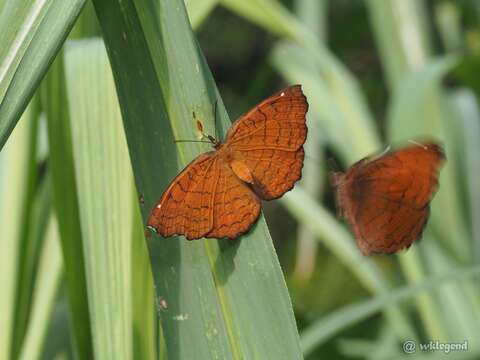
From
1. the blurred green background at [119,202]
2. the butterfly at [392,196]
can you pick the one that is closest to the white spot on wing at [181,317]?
the blurred green background at [119,202]

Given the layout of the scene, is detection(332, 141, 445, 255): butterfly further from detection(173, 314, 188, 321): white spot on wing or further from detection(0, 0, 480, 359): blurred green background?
detection(173, 314, 188, 321): white spot on wing

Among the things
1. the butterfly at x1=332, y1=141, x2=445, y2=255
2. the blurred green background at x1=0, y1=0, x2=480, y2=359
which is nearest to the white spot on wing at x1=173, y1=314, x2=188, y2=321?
the blurred green background at x1=0, y1=0, x2=480, y2=359

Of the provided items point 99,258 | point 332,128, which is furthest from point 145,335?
point 332,128

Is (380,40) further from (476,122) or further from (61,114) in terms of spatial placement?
(61,114)

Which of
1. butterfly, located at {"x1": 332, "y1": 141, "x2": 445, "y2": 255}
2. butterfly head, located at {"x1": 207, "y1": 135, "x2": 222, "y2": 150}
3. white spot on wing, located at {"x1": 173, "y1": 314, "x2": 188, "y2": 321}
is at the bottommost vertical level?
white spot on wing, located at {"x1": 173, "y1": 314, "x2": 188, "y2": 321}

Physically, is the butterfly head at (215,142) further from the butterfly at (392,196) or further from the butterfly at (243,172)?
the butterfly at (392,196)

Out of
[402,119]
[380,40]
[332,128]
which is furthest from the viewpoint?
[380,40]

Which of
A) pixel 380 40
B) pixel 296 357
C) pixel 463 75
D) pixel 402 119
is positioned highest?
pixel 380 40
